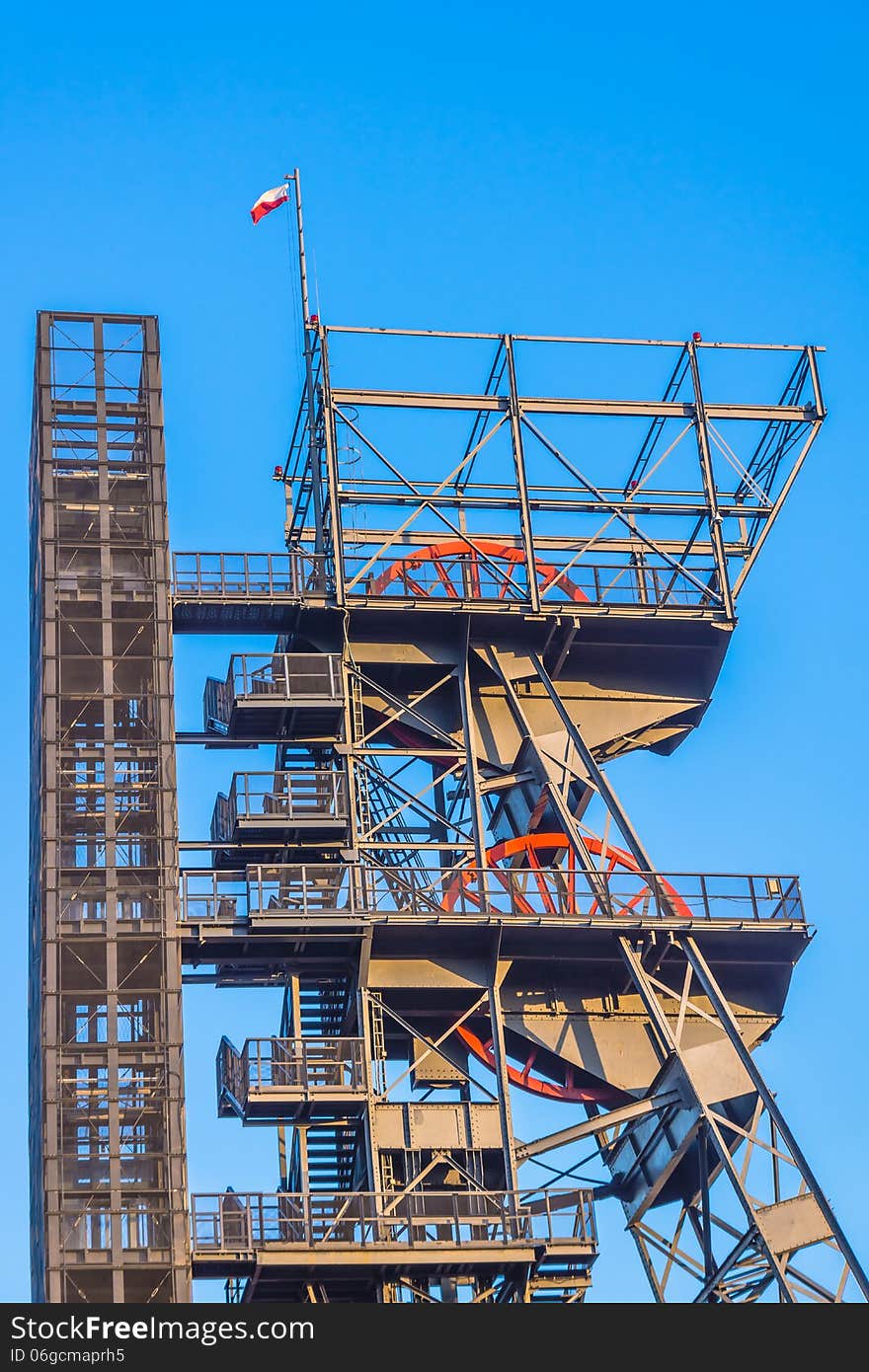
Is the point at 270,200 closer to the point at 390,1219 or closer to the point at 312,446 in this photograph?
the point at 312,446

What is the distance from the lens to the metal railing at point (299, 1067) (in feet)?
201

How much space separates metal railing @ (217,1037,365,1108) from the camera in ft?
201

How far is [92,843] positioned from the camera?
6581cm

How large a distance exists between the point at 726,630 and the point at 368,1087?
17890mm

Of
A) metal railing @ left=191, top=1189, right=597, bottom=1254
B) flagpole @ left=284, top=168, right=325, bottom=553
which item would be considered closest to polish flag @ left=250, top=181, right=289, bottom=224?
flagpole @ left=284, top=168, right=325, bottom=553

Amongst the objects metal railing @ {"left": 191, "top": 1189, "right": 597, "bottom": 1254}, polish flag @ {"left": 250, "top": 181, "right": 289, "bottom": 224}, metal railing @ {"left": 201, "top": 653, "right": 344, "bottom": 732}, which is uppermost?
polish flag @ {"left": 250, "top": 181, "right": 289, "bottom": 224}

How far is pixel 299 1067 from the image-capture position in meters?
61.7

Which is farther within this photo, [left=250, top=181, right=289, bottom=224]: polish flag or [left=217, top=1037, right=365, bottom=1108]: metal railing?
[left=250, top=181, right=289, bottom=224]: polish flag

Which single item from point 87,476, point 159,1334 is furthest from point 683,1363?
point 87,476

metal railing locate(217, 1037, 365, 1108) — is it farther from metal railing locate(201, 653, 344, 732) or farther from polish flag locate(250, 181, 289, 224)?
polish flag locate(250, 181, 289, 224)

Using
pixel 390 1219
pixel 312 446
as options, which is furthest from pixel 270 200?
pixel 390 1219

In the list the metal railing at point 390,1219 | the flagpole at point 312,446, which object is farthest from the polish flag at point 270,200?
the metal railing at point 390,1219

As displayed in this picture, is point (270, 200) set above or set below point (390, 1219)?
above

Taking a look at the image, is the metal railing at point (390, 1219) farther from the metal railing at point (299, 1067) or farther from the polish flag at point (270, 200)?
the polish flag at point (270, 200)
